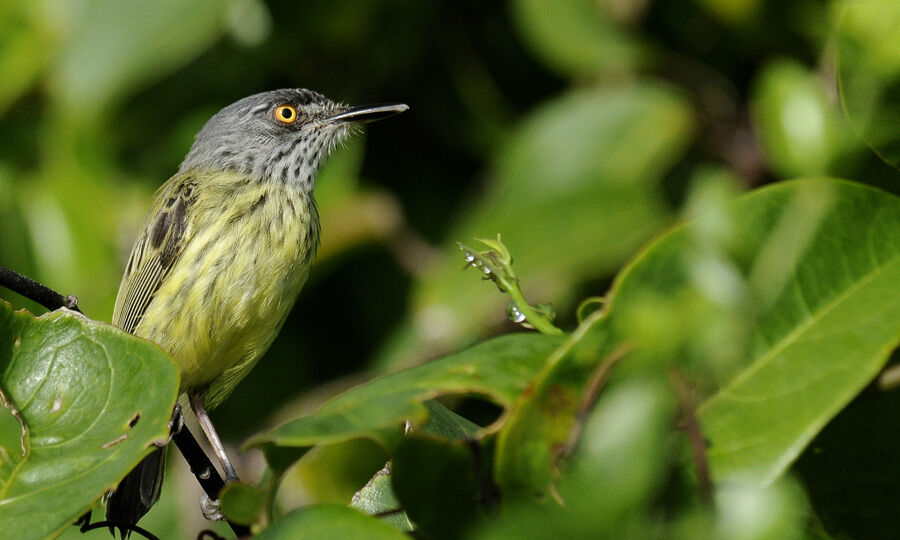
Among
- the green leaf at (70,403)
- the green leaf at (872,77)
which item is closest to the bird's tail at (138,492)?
the green leaf at (70,403)

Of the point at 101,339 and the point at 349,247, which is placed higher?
the point at 101,339

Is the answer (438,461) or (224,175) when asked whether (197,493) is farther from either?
(438,461)

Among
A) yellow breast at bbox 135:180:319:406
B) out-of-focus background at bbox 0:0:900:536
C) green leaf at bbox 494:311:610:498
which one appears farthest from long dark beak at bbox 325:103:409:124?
green leaf at bbox 494:311:610:498

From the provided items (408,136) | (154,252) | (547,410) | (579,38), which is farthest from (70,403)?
(408,136)

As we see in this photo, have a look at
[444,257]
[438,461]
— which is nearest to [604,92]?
[444,257]

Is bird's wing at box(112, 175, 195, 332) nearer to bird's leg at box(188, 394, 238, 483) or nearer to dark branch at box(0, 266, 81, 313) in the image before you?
bird's leg at box(188, 394, 238, 483)

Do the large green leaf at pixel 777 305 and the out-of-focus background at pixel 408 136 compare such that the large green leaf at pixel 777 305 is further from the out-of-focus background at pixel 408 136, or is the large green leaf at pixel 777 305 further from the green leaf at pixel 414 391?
the out-of-focus background at pixel 408 136
